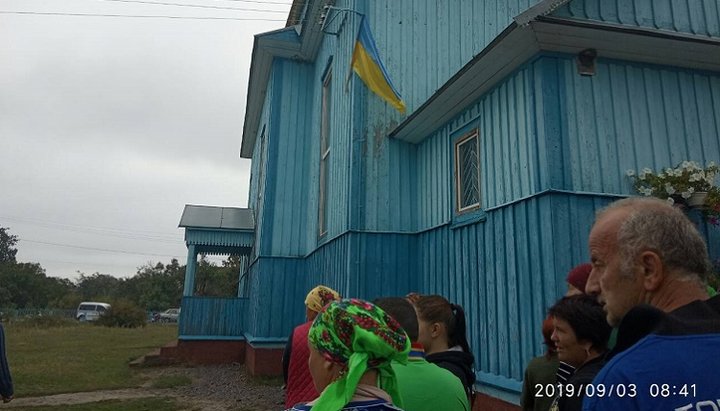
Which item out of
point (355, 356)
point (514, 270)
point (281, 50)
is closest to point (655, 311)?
point (355, 356)

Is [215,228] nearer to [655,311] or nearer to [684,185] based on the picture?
[684,185]

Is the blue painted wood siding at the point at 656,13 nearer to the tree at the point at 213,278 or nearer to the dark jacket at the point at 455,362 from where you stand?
the dark jacket at the point at 455,362

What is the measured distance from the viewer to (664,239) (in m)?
Answer: 1.36

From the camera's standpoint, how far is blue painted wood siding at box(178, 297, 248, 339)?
11992mm

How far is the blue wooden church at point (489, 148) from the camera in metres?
4.50

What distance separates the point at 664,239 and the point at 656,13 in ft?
14.7

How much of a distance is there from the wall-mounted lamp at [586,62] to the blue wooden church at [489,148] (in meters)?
0.01

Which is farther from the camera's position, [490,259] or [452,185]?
[452,185]

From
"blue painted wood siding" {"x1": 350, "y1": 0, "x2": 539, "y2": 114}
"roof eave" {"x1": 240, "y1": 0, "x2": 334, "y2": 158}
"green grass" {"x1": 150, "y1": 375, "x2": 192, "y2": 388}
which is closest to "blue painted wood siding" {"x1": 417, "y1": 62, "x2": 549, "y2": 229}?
"blue painted wood siding" {"x1": 350, "y1": 0, "x2": 539, "y2": 114}

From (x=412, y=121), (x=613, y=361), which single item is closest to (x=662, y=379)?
(x=613, y=361)

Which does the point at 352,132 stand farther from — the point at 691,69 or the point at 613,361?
the point at 613,361

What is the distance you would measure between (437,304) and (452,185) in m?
3.81

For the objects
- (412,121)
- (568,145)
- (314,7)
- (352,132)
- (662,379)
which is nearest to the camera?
(662,379)

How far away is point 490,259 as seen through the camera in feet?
17.4
